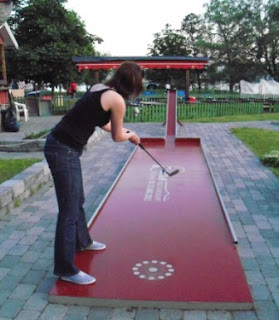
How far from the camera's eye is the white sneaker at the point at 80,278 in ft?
9.75

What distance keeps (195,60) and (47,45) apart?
914 cm

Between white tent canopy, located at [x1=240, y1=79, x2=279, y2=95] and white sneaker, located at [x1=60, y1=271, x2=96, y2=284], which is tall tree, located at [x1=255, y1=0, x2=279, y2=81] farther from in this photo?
white sneaker, located at [x1=60, y1=271, x2=96, y2=284]

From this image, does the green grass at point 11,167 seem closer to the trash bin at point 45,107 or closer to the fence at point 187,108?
the fence at point 187,108

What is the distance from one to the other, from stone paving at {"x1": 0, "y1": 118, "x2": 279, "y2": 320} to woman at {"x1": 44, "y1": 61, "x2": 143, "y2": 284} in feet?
1.16

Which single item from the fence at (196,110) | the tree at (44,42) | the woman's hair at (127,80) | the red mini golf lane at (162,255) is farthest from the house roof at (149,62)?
the woman's hair at (127,80)

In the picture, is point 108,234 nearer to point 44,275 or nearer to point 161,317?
point 44,275

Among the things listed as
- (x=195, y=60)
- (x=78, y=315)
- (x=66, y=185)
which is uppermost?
(x=195, y=60)

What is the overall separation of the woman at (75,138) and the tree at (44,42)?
19.8 meters

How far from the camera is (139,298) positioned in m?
2.78

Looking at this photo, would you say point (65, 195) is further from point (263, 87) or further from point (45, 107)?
point (263, 87)

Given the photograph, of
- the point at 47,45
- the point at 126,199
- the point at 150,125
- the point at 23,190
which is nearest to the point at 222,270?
the point at 126,199

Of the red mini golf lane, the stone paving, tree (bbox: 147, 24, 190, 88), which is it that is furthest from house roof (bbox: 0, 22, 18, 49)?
tree (bbox: 147, 24, 190, 88)

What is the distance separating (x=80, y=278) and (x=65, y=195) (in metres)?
0.67

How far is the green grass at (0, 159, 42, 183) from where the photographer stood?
6008mm
